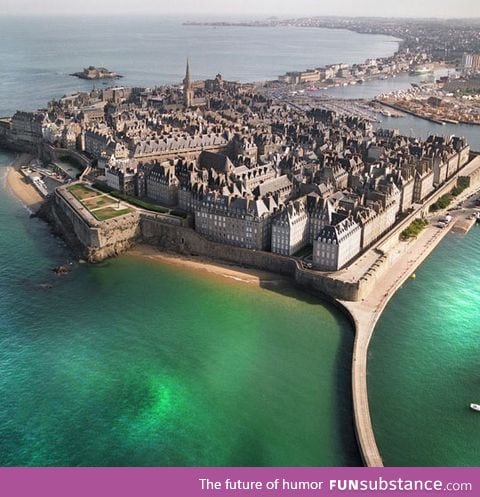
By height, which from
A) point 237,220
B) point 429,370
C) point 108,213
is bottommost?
point 429,370

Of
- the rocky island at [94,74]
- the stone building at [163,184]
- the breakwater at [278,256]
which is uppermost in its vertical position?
the rocky island at [94,74]

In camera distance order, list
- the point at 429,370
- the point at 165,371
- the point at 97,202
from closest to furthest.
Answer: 1. the point at 165,371
2. the point at 429,370
3. the point at 97,202

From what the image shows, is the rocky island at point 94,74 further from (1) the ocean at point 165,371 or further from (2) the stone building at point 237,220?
(1) the ocean at point 165,371

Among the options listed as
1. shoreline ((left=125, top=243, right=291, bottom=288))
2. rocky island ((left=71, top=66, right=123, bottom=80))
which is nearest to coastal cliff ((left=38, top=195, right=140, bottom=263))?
shoreline ((left=125, top=243, right=291, bottom=288))

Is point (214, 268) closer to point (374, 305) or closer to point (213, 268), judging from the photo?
point (213, 268)

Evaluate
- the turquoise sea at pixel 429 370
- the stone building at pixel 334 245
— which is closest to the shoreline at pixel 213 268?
the stone building at pixel 334 245

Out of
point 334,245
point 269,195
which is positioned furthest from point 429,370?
point 269,195
